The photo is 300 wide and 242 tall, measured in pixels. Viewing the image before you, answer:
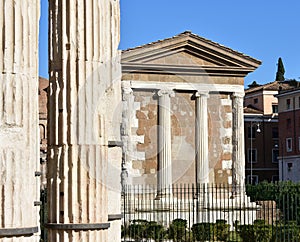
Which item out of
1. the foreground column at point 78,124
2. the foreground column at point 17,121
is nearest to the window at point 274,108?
the foreground column at point 78,124

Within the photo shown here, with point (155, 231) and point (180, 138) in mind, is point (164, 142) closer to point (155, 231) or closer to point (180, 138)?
point (180, 138)

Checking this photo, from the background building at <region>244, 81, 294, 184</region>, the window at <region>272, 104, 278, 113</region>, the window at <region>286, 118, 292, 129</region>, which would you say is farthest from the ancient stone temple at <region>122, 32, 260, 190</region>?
the window at <region>272, 104, 278, 113</region>

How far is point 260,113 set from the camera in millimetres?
57281

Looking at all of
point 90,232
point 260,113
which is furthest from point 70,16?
point 260,113

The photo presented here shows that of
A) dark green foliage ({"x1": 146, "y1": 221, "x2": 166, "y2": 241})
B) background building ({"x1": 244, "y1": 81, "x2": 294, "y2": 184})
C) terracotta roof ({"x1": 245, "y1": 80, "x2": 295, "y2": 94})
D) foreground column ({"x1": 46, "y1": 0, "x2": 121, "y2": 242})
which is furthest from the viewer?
terracotta roof ({"x1": 245, "y1": 80, "x2": 295, "y2": 94})

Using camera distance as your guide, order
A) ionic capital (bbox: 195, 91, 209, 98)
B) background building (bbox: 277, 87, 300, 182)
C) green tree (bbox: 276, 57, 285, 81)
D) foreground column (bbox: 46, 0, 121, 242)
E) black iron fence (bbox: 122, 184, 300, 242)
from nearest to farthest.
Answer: foreground column (bbox: 46, 0, 121, 242), black iron fence (bbox: 122, 184, 300, 242), ionic capital (bbox: 195, 91, 209, 98), background building (bbox: 277, 87, 300, 182), green tree (bbox: 276, 57, 285, 81)

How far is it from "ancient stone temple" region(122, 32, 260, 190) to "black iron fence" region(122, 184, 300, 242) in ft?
1.82

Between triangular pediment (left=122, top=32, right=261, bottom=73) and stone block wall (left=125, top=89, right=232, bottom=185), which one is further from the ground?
triangular pediment (left=122, top=32, right=261, bottom=73)

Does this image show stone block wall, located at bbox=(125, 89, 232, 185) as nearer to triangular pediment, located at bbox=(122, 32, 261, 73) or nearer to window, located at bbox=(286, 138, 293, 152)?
triangular pediment, located at bbox=(122, 32, 261, 73)

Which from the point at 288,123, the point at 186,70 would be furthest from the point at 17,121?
the point at 288,123

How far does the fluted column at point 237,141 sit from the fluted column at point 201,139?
2.81 feet

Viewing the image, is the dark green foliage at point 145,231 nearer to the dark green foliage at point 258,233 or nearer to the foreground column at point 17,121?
the dark green foliage at point 258,233

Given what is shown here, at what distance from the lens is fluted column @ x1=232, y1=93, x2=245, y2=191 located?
902 inches

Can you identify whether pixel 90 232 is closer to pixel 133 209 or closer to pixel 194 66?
pixel 133 209
